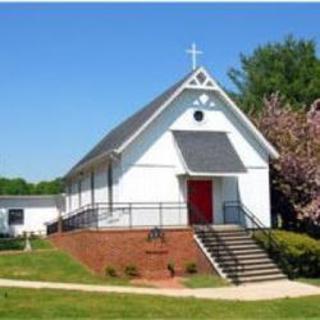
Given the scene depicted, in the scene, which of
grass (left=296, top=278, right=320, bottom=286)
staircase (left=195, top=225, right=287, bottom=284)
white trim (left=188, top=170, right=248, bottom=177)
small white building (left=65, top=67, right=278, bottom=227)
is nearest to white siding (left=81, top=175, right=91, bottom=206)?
small white building (left=65, top=67, right=278, bottom=227)

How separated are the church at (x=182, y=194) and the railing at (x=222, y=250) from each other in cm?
4

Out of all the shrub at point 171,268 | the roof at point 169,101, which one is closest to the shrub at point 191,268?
the shrub at point 171,268

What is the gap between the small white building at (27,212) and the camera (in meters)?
52.4

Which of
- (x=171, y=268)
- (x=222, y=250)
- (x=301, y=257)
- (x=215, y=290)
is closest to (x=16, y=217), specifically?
(x=171, y=268)

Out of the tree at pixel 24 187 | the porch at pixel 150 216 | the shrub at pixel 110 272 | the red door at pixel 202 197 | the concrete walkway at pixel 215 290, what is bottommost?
the concrete walkway at pixel 215 290

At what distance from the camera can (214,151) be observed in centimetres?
3209

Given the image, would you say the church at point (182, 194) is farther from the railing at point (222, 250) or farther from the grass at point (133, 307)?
the grass at point (133, 307)

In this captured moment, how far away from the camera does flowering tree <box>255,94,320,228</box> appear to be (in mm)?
35094

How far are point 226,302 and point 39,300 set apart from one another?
496cm

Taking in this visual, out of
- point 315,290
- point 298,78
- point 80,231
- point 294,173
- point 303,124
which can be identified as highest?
point 298,78

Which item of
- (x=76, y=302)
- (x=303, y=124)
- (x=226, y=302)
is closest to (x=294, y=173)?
(x=303, y=124)

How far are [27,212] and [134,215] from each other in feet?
83.7

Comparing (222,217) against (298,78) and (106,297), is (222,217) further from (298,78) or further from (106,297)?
(298,78)

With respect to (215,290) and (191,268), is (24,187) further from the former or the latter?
(215,290)
